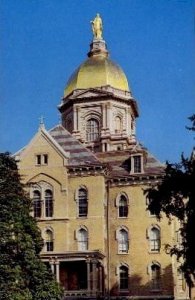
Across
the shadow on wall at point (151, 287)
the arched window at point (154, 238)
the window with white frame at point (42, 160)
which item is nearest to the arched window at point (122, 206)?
the arched window at point (154, 238)

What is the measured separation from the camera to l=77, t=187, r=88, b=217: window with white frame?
47.6 meters

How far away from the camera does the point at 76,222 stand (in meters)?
47.3

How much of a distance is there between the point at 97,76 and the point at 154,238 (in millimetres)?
19990

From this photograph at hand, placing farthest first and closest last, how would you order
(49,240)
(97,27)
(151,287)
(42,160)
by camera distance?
(97,27) → (42,160) → (49,240) → (151,287)

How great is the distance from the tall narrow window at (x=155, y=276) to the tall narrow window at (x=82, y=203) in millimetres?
6084

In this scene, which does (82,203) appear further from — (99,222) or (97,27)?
(97,27)

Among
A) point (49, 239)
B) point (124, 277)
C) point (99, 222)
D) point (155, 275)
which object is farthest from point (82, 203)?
point (155, 275)

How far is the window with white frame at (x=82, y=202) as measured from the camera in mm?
47594

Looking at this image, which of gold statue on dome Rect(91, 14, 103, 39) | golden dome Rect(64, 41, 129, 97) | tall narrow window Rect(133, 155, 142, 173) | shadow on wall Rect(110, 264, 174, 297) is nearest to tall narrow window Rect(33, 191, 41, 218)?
tall narrow window Rect(133, 155, 142, 173)

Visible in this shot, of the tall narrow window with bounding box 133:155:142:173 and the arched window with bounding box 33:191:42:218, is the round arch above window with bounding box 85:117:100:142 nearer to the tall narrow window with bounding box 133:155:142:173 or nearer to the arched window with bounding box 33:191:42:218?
the tall narrow window with bounding box 133:155:142:173

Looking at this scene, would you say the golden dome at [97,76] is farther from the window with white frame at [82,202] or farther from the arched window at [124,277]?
the arched window at [124,277]

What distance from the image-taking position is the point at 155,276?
46875mm

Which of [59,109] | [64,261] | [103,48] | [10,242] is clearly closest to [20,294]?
[10,242]

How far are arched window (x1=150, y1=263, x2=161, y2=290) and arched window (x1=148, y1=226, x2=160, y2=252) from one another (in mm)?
1178
